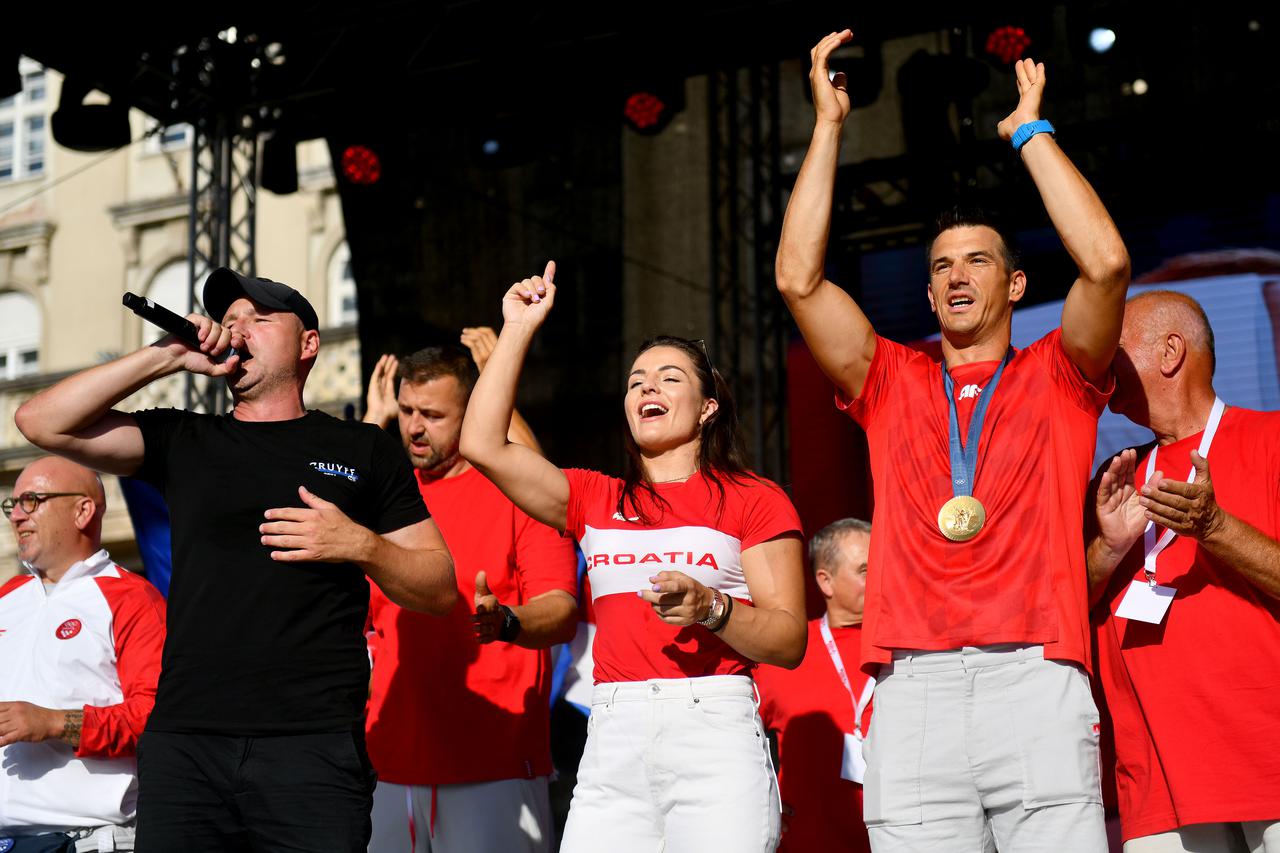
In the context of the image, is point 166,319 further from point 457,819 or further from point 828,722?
point 828,722

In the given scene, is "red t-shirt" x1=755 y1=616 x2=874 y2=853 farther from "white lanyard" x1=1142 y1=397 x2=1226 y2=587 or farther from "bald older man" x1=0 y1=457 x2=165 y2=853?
"bald older man" x1=0 y1=457 x2=165 y2=853

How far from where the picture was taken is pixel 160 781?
3051mm

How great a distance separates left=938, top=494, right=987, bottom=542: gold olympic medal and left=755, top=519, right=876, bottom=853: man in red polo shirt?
113 centimetres

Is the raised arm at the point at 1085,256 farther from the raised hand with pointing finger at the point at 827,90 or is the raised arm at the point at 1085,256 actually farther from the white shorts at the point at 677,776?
the white shorts at the point at 677,776

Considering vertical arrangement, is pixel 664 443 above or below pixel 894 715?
above

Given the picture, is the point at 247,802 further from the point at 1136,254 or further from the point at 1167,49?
the point at 1167,49

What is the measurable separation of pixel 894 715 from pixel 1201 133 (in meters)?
5.78

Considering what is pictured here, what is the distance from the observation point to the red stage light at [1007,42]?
7.73 metres

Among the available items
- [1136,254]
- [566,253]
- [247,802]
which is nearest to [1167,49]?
[1136,254]

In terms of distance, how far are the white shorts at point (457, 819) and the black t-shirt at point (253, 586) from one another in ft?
3.05

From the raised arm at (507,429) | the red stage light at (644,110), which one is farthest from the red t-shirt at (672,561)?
the red stage light at (644,110)

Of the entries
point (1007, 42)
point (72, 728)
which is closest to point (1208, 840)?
point (72, 728)

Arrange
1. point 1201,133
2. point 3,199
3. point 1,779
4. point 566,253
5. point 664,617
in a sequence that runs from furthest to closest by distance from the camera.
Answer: point 3,199, point 566,253, point 1201,133, point 1,779, point 664,617

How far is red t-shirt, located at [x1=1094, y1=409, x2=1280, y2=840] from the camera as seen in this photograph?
127 inches
